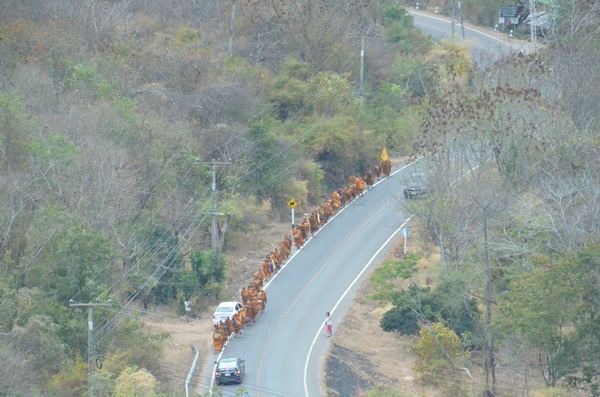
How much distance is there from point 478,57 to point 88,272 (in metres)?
38.3

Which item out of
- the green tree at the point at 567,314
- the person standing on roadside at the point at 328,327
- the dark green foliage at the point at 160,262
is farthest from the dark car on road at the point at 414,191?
the green tree at the point at 567,314

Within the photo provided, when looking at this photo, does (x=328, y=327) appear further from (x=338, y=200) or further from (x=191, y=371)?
(x=338, y=200)

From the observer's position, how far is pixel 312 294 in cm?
5656

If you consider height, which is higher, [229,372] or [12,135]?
[12,135]

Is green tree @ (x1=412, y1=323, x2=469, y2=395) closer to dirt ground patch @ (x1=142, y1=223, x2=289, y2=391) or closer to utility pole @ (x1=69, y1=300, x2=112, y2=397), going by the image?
dirt ground patch @ (x1=142, y1=223, x2=289, y2=391)

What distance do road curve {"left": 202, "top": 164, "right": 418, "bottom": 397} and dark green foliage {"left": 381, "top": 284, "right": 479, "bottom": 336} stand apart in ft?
7.01

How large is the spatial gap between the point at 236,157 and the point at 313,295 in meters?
9.15

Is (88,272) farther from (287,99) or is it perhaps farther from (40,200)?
(287,99)

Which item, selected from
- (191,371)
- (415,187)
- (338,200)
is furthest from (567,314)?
(338,200)

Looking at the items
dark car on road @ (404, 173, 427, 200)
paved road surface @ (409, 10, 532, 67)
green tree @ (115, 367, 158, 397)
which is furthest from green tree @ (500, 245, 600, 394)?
paved road surface @ (409, 10, 532, 67)

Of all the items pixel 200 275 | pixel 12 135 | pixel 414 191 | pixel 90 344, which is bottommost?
pixel 200 275

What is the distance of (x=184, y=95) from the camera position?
221 feet

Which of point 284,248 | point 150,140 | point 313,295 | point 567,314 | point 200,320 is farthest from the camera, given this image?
point 150,140

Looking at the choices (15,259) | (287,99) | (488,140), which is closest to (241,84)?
(287,99)
